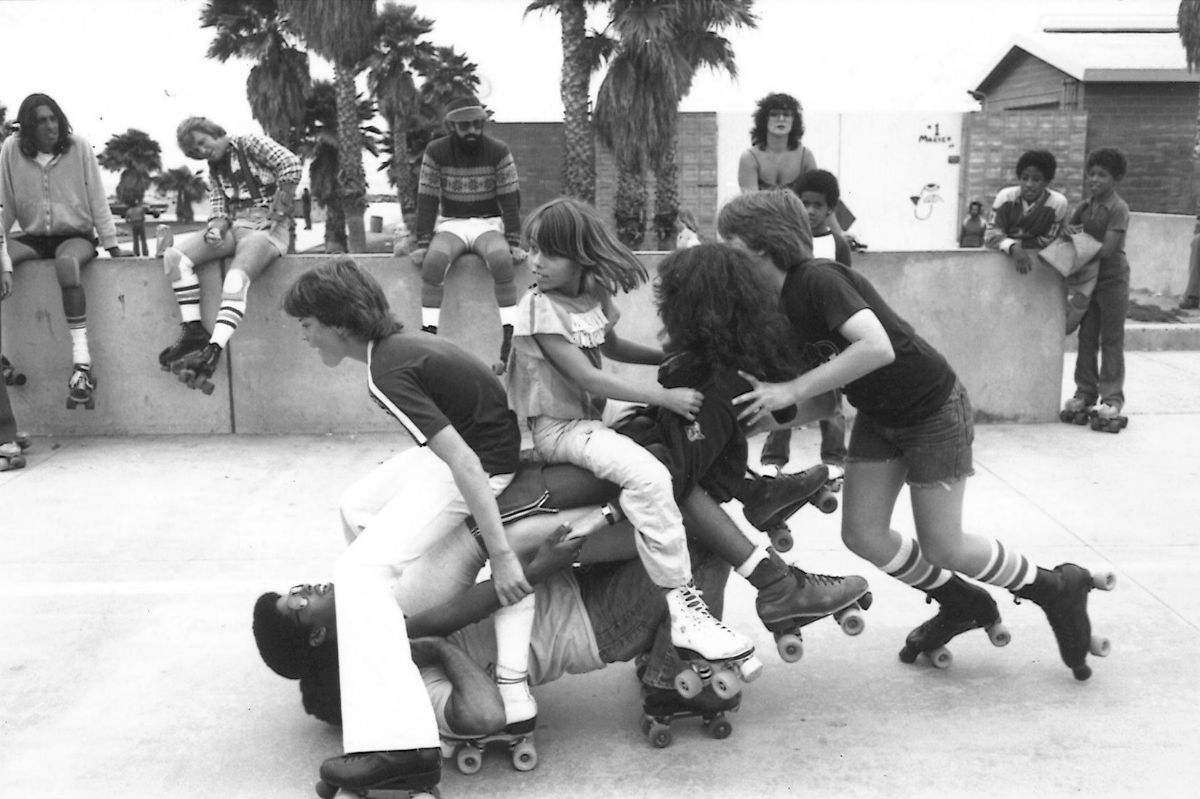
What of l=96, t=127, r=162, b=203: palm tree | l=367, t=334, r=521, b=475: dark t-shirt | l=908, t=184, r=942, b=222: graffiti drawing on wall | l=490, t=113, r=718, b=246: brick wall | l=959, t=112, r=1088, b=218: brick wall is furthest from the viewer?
l=96, t=127, r=162, b=203: palm tree

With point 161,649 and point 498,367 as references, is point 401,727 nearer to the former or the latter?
point 161,649

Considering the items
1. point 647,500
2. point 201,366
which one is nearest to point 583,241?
point 647,500

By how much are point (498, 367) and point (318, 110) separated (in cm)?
2464

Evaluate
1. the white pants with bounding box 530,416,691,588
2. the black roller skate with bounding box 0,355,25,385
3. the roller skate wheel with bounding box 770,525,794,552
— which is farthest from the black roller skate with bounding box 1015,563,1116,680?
the black roller skate with bounding box 0,355,25,385

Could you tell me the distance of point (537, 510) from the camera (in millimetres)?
3613

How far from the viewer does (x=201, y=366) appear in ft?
23.5

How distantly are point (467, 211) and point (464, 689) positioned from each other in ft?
15.1

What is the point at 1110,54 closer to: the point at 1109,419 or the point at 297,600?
the point at 1109,419

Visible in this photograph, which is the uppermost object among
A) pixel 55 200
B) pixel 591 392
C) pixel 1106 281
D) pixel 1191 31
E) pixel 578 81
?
pixel 1191 31

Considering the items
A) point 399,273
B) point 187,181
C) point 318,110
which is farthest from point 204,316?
point 187,181

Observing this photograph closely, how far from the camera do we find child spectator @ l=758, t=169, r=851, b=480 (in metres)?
5.92

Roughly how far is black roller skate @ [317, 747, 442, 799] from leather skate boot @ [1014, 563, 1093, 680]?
2.02 meters

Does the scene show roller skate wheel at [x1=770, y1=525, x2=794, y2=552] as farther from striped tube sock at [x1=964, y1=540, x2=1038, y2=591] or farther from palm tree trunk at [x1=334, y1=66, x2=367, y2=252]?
palm tree trunk at [x1=334, y1=66, x2=367, y2=252]

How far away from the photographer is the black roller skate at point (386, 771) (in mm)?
3186
